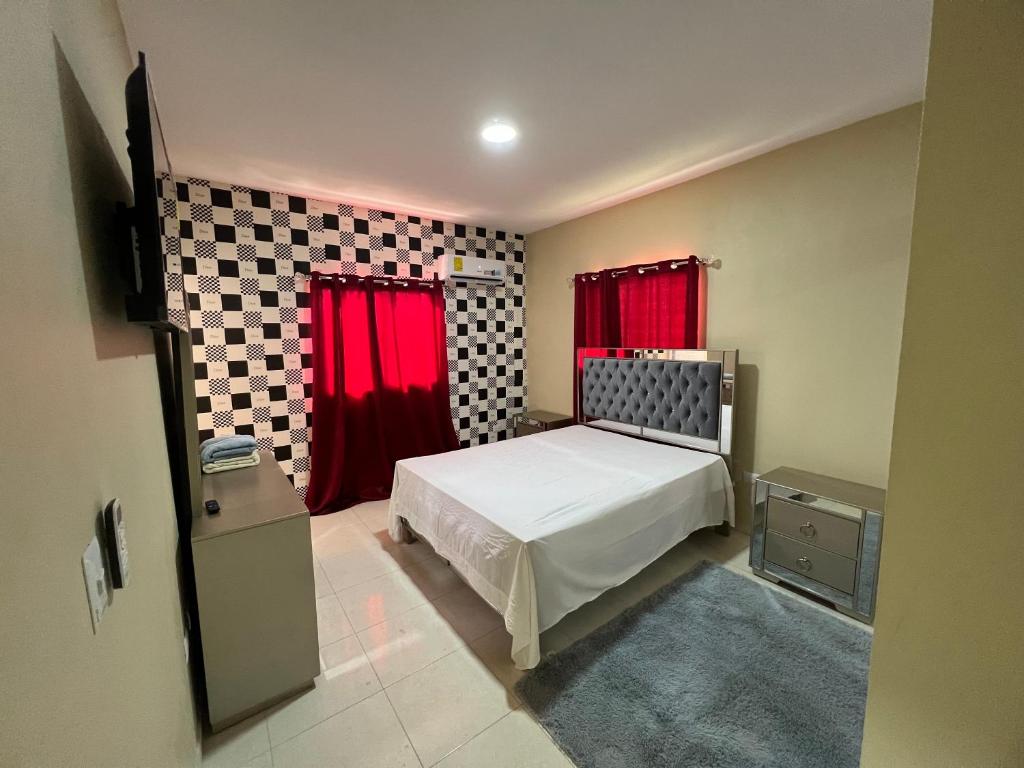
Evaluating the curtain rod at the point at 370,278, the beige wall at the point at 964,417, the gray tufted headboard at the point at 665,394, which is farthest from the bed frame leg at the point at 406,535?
the beige wall at the point at 964,417

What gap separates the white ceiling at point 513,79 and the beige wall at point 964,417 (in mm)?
1165

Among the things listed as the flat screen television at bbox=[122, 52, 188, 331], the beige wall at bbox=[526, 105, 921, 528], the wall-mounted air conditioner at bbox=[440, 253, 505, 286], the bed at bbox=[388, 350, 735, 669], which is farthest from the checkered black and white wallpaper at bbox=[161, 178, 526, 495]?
the beige wall at bbox=[526, 105, 921, 528]

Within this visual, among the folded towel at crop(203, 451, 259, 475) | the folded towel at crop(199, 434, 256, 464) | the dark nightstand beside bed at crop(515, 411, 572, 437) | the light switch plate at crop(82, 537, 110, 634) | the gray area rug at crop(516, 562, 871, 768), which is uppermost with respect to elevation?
the light switch plate at crop(82, 537, 110, 634)

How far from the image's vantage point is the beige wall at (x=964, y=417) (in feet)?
1.94

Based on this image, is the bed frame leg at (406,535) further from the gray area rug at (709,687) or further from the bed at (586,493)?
the gray area rug at (709,687)

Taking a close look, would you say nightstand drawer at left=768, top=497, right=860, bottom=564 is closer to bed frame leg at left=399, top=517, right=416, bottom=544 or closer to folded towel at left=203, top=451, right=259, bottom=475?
bed frame leg at left=399, top=517, right=416, bottom=544

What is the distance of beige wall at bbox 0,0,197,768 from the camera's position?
0.38 meters

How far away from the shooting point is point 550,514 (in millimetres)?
1922

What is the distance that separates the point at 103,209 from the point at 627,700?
221cm

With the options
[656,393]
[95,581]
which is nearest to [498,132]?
[656,393]

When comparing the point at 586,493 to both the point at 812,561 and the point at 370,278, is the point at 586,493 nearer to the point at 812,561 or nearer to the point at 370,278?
the point at 812,561

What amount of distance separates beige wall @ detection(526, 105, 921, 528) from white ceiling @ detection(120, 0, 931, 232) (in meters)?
0.20

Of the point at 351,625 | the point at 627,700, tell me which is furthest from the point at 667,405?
the point at 351,625

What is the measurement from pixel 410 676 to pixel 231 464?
1423 mm
